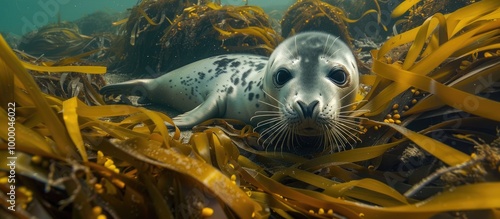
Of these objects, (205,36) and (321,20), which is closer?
(205,36)

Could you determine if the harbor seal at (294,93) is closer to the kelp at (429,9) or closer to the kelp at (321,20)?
the kelp at (321,20)

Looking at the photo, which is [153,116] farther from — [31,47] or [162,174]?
[31,47]

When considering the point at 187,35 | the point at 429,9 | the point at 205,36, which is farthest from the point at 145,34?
the point at 429,9

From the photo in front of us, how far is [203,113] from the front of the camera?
2586mm

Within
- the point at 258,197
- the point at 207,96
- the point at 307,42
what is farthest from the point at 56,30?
the point at 258,197

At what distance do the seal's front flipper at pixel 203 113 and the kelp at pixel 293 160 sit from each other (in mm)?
630

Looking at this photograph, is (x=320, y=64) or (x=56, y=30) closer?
(x=320, y=64)

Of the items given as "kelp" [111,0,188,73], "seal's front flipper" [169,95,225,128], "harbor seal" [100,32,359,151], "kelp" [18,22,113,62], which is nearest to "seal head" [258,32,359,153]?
"harbor seal" [100,32,359,151]

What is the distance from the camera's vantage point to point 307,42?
6.37 feet

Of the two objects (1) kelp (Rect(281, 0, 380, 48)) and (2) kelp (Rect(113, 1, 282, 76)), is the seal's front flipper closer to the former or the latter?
(2) kelp (Rect(113, 1, 282, 76))

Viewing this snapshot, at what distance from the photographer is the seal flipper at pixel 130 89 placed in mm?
3434

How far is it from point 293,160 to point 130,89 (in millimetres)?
2478

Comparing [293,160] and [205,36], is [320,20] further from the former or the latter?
[293,160]

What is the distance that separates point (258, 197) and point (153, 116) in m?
0.55
